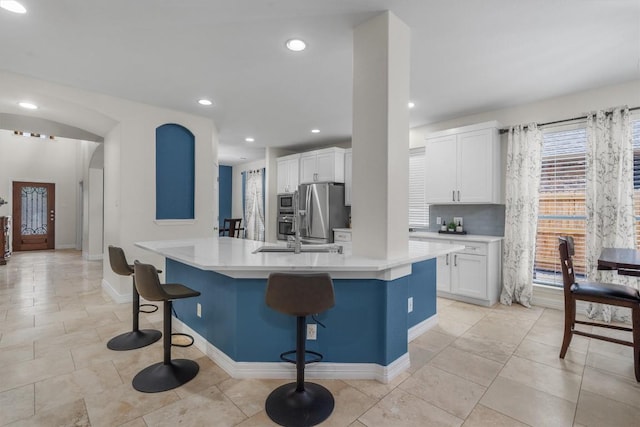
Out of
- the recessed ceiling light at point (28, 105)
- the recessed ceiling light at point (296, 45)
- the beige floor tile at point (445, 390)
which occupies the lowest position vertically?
the beige floor tile at point (445, 390)

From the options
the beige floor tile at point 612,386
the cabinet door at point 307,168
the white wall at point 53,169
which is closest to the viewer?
the beige floor tile at point 612,386

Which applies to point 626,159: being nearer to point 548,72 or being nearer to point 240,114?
point 548,72

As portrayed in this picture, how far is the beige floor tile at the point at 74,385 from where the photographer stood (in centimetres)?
199

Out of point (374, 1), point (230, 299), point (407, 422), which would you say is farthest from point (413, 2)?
point (407, 422)

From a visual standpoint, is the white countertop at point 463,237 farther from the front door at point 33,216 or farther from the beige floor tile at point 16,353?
the front door at point 33,216

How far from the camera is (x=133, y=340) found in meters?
2.83

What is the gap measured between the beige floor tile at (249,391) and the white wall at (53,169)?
→ 27.9ft

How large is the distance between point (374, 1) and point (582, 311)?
4060mm

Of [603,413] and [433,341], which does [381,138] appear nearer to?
[433,341]

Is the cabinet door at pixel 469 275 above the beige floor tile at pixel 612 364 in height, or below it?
above

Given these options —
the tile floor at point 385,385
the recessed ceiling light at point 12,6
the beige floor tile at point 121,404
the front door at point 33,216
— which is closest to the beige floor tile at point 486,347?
the tile floor at point 385,385

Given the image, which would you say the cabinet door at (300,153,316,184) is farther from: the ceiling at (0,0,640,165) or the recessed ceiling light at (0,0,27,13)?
the recessed ceiling light at (0,0,27,13)

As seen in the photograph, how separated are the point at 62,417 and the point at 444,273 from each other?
4029 millimetres

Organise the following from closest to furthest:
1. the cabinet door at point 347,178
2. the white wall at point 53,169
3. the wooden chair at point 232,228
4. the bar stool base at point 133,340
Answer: the bar stool base at point 133,340 → the cabinet door at point 347,178 → the wooden chair at point 232,228 → the white wall at point 53,169
